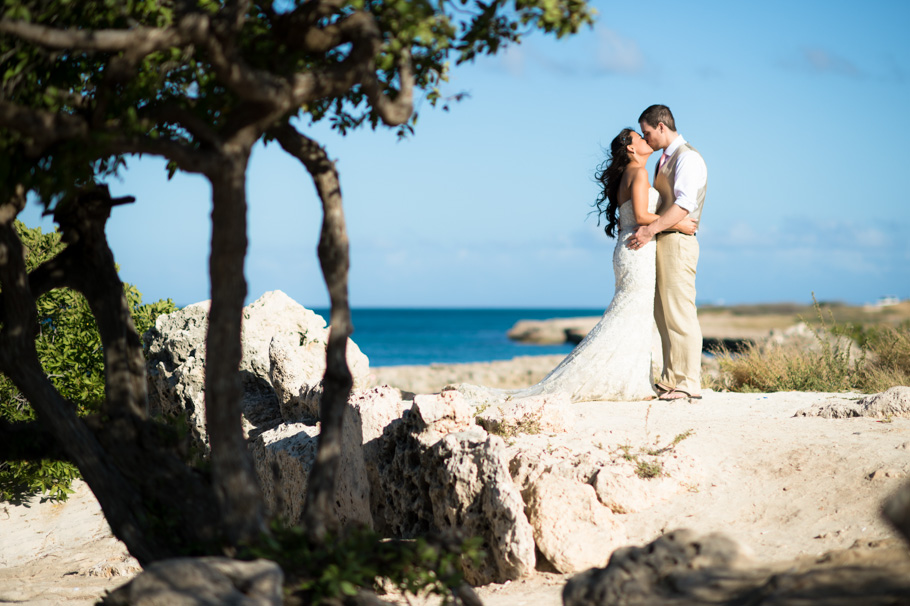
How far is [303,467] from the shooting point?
7.48m

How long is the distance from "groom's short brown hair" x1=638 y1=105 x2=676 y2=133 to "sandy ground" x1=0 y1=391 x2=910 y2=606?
3102 millimetres

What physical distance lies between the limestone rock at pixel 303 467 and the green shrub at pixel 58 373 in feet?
9.00

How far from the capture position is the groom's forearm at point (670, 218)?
8.54 metres

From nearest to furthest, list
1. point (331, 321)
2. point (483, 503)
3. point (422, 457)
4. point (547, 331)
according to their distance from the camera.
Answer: point (331, 321) < point (483, 503) < point (422, 457) < point (547, 331)

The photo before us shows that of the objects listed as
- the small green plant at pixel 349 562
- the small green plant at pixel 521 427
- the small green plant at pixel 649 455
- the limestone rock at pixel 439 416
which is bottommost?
the small green plant at pixel 349 562

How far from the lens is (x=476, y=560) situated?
436 centimetres

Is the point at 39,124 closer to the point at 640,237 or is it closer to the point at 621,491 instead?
the point at 621,491

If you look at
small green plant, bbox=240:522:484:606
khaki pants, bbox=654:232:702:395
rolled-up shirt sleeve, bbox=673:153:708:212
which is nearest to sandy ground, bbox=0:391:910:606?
khaki pants, bbox=654:232:702:395

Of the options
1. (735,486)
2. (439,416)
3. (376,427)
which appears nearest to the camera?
(735,486)

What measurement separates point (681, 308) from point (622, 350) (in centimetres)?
80

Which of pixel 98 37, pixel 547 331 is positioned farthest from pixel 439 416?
pixel 547 331

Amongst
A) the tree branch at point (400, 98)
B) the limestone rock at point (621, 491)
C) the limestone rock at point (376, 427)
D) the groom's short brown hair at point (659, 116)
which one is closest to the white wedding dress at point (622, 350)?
the groom's short brown hair at point (659, 116)

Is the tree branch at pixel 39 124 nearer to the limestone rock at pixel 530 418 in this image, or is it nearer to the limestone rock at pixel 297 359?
the limestone rock at pixel 297 359

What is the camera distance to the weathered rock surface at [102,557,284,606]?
357cm
